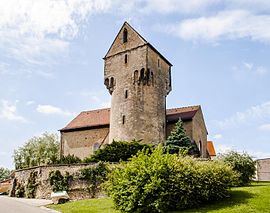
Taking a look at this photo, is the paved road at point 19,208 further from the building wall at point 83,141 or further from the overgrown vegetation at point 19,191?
the building wall at point 83,141

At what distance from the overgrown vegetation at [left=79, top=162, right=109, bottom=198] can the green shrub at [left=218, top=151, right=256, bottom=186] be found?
9.88 meters

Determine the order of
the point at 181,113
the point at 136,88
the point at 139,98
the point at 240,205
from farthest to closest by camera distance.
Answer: the point at 181,113
the point at 136,88
the point at 139,98
the point at 240,205

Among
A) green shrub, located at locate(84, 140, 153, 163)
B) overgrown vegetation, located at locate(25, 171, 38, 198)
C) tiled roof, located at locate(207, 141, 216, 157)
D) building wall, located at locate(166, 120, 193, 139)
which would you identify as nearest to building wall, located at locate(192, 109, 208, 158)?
building wall, located at locate(166, 120, 193, 139)

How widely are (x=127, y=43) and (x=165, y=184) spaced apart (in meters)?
26.0

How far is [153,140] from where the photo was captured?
3694 cm

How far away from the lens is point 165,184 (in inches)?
644

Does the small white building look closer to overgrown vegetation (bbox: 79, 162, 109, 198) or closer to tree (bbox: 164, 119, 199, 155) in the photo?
tree (bbox: 164, 119, 199, 155)

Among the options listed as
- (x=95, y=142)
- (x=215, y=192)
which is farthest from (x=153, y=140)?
(x=215, y=192)

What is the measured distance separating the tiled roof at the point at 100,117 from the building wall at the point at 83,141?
2.56 ft

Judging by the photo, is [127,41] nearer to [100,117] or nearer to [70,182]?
[100,117]

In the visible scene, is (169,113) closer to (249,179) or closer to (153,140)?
(153,140)

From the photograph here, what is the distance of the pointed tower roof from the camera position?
127 feet

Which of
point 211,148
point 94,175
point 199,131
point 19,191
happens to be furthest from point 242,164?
point 211,148

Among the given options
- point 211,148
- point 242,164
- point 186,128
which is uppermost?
point 186,128
